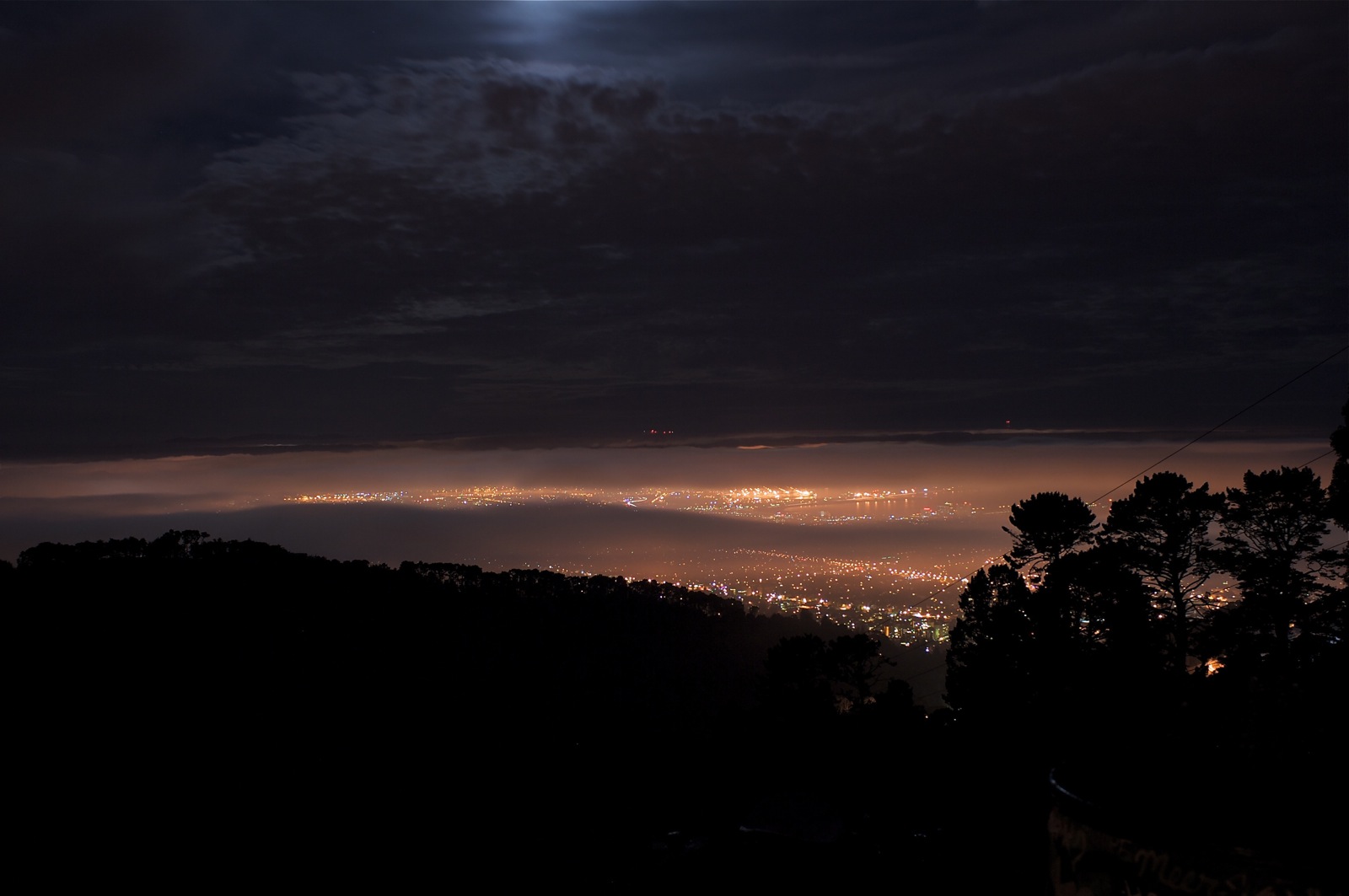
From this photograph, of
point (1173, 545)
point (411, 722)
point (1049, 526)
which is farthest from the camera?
point (411, 722)

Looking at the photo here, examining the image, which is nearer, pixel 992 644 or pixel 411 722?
pixel 992 644

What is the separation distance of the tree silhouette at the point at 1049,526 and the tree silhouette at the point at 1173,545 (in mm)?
1690

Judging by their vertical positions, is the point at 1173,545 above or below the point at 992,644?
above

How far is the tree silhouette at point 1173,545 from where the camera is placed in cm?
2842

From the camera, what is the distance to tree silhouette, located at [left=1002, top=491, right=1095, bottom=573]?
31719 mm

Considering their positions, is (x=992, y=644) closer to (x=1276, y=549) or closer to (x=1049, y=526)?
(x=1049, y=526)

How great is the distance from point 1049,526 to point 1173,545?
4.28 m

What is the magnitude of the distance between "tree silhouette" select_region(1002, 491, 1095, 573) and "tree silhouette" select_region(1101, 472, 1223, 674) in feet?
5.54

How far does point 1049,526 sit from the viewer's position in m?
32.0

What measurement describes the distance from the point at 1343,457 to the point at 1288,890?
27785mm

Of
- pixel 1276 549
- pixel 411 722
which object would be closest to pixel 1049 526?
pixel 1276 549

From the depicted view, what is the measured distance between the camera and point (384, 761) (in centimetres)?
4575

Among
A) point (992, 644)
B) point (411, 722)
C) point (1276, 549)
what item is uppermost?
point (1276, 549)

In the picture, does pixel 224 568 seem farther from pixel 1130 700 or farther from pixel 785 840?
pixel 1130 700
